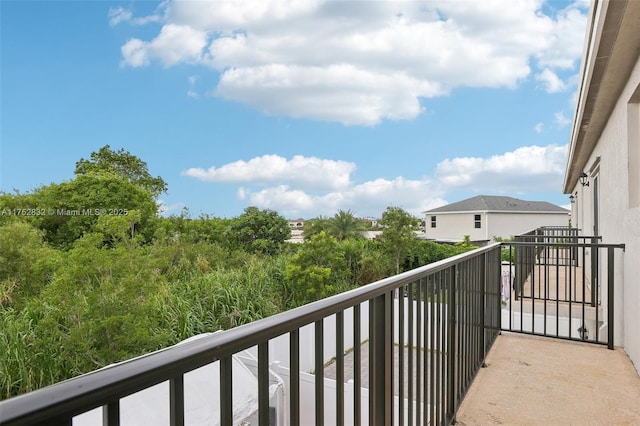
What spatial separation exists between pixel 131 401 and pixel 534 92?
18.6m

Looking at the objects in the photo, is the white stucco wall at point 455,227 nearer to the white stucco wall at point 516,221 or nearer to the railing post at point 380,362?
the white stucco wall at point 516,221

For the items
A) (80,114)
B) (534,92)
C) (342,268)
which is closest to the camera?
(342,268)

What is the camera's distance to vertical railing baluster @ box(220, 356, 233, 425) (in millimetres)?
809

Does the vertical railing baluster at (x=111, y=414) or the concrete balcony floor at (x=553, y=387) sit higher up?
the vertical railing baluster at (x=111, y=414)

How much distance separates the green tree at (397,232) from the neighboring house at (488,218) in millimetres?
11051

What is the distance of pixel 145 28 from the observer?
683 inches

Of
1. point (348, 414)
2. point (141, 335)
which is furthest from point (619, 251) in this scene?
point (141, 335)

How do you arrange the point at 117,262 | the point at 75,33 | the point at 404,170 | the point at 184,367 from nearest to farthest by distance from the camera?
1. the point at 184,367
2. the point at 117,262
3. the point at 75,33
4. the point at 404,170

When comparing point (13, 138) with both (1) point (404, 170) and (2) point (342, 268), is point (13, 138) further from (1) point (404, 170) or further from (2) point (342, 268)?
(1) point (404, 170)

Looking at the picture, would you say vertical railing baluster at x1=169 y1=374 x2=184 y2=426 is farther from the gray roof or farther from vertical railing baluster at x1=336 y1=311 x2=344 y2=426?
the gray roof

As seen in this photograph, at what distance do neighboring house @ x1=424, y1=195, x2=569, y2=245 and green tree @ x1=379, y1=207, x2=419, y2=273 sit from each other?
1105 cm

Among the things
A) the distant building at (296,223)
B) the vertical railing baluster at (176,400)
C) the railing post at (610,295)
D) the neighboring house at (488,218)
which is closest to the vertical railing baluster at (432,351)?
the vertical railing baluster at (176,400)

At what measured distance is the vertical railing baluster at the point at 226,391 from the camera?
809 mm

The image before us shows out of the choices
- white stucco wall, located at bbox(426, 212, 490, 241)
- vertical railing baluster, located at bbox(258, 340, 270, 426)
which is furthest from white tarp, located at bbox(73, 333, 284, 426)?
white stucco wall, located at bbox(426, 212, 490, 241)
